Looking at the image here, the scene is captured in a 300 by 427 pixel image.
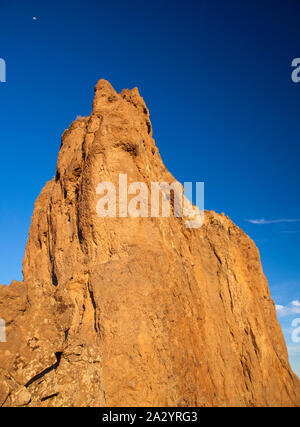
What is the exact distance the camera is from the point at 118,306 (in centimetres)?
1291

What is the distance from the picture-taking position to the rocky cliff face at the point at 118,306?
8.12 metres

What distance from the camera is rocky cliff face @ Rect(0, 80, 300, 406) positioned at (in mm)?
8125

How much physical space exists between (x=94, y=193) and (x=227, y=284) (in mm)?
13164

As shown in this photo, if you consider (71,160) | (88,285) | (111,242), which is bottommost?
(88,285)

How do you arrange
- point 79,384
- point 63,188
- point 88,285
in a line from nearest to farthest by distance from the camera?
point 79,384 → point 88,285 → point 63,188

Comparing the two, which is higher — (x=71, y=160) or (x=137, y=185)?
(x=71, y=160)

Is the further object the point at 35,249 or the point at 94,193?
the point at 35,249

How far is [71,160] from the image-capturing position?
727 inches

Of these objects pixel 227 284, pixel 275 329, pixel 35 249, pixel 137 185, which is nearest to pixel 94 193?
pixel 137 185
